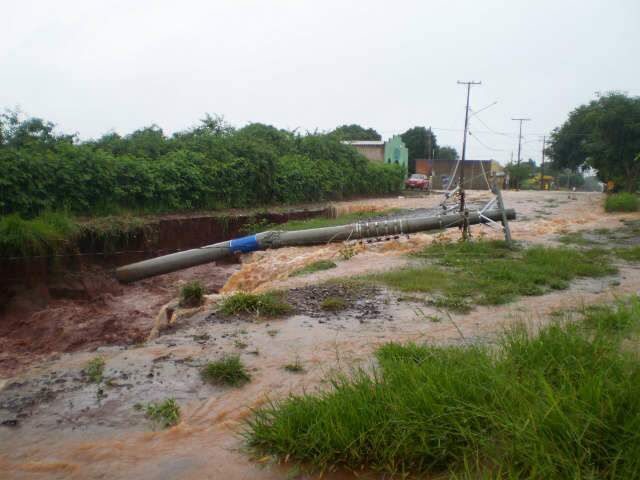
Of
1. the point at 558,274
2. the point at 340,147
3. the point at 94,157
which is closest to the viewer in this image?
the point at 558,274

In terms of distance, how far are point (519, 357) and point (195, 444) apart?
2465 mm

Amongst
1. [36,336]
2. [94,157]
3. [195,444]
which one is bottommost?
[36,336]

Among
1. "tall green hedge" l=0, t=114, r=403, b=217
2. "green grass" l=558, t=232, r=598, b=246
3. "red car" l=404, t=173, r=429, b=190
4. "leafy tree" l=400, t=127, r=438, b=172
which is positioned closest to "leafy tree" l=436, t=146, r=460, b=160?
"leafy tree" l=400, t=127, r=438, b=172

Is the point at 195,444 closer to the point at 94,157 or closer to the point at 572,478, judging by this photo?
the point at 572,478

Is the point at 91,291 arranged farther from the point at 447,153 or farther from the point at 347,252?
the point at 447,153

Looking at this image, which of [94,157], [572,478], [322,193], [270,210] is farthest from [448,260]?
[322,193]

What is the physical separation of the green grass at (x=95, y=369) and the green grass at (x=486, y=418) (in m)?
2.37

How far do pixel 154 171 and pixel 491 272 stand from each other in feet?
40.0

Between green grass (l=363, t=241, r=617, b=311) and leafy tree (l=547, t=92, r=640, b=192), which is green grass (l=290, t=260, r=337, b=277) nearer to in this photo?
green grass (l=363, t=241, r=617, b=311)

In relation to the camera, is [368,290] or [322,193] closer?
[368,290]

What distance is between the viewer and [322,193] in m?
28.3

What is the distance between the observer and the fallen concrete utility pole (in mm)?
11922

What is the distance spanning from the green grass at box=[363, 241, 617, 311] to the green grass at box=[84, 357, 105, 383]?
14.4 feet

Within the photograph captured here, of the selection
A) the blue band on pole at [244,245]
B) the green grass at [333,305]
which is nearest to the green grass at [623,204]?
the blue band on pole at [244,245]
